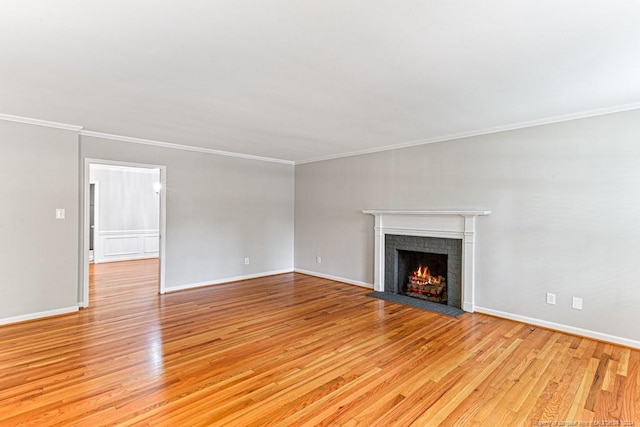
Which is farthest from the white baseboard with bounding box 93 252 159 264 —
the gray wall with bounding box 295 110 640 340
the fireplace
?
the gray wall with bounding box 295 110 640 340

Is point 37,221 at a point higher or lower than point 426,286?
higher

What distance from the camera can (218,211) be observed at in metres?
5.93

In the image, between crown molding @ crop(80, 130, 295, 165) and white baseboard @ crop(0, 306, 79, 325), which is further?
crown molding @ crop(80, 130, 295, 165)

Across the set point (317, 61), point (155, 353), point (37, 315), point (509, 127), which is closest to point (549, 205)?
point (509, 127)

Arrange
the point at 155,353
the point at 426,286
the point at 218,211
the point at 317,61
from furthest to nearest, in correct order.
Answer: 1. the point at 218,211
2. the point at 426,286
3. the point at 155,353
4. the point at 317,61

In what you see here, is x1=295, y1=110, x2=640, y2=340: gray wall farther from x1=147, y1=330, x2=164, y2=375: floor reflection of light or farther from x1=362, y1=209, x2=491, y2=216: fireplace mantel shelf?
x1=147, y1=330, x2=164, y2=375: floor reflection of light

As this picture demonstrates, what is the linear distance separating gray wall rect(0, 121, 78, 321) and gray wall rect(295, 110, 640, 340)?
4.43 meters

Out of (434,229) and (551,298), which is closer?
(551,298)

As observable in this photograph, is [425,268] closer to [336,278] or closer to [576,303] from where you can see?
[336,278]

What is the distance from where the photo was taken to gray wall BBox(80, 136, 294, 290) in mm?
5336

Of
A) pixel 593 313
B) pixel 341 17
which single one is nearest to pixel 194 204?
pixel 341 17

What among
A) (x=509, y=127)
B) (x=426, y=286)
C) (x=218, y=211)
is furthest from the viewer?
(x=218, y=211)

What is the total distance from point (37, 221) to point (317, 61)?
3.90m

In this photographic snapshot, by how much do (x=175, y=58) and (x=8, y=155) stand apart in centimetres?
297
